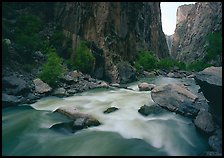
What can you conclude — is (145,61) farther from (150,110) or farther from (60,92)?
(150,110)

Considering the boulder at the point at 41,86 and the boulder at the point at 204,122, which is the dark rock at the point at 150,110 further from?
the boulder at the point at 41,86

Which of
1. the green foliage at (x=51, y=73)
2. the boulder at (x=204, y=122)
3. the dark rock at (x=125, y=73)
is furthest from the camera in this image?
the dark rock at (x=125, y=73)

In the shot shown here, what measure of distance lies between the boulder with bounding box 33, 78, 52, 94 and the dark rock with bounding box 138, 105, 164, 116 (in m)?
7.38

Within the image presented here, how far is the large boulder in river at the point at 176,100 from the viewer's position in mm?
13922

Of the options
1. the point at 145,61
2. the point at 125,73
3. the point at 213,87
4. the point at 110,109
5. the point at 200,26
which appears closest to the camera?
the point at 213,87

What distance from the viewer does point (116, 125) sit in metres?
12.6

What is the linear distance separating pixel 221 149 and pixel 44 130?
7.20m

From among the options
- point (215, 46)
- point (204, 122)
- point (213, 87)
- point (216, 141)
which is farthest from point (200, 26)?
point (216, 141)

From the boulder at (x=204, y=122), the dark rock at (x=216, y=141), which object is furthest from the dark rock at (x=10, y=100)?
the dark rock at (x=216, y=141)

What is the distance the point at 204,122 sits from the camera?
39.6 feet

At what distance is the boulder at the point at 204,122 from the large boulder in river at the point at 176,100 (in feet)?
3.67

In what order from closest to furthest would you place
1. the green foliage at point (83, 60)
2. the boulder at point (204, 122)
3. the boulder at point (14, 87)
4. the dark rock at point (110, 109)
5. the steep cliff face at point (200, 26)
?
the boulder at point (204, 122) < the dark rock at point (110, 109) < the boulder at point (14, 87) < the green foliage at point (83, 60) < the steep cliff face at point (200, 26)

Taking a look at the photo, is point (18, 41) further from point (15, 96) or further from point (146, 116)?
point (146, 116)

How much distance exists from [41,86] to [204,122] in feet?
37.7
